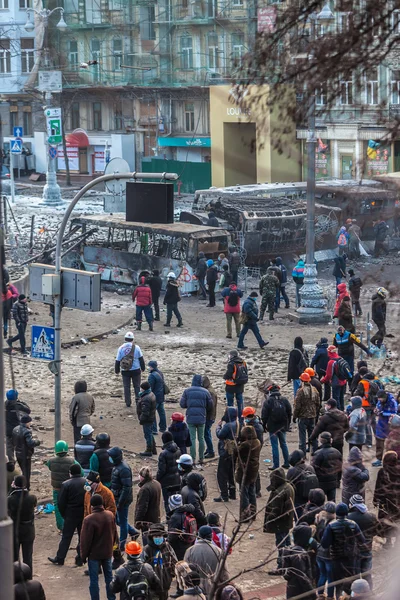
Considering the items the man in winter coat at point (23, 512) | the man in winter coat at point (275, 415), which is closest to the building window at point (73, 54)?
the man in winter coat at point (275, 415)

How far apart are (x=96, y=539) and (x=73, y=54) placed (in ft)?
161

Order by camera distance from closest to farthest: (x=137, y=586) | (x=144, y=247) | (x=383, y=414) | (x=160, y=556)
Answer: (x=137, y=586) < (x=160, y=556) < (x=383, y=414) < (x=144, y=247)

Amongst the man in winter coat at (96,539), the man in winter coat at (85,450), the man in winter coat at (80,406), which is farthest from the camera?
the man in winter coat at (80,406)

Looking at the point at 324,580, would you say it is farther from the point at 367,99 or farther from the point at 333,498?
the point at 367,99

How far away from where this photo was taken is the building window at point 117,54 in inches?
2118

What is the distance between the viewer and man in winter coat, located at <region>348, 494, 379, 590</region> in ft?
34.7

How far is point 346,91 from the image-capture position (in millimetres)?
6574

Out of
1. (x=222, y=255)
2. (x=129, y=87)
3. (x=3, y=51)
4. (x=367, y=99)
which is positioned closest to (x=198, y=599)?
(x=367, y=99)

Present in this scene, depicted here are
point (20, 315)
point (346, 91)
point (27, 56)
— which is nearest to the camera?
point (346, 91)

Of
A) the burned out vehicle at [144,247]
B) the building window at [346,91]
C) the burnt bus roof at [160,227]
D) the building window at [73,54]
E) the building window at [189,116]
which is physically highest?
the building window at [73,54]

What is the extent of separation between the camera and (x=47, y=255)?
28828mm

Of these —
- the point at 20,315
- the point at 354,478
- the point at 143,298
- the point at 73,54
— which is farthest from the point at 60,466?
the point at 73,54

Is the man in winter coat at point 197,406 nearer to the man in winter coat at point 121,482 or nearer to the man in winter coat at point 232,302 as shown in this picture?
the man in winter coat at point 121,482

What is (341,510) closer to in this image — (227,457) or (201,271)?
(227,457)
